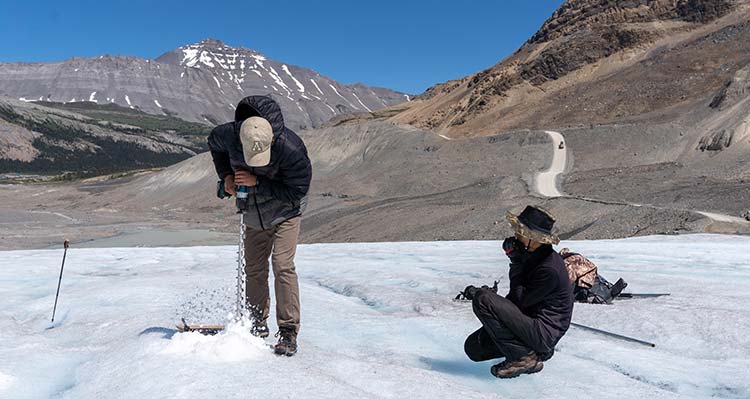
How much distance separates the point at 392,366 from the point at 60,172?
14412 centimetres

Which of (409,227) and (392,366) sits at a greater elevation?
(392,366)

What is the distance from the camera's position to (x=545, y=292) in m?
4.50

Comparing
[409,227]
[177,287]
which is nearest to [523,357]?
[177,287]

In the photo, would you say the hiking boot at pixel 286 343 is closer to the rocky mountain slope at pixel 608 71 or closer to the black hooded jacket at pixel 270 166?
the black hooded jacket at pixel 270 166

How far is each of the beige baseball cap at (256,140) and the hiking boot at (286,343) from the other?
4.01 feet

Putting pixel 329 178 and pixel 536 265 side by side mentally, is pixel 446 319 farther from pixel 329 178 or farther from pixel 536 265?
pixel 329 178

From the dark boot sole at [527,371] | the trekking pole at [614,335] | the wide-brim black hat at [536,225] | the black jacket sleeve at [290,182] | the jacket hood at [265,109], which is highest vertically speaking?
the jacket hood at [265,109]

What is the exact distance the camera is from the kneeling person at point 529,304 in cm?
440

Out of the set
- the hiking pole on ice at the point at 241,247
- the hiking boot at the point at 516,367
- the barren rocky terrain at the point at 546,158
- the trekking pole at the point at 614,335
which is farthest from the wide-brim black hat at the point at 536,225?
the barren rocky terrain at the point at 546,158

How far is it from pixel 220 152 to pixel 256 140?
0.60 meters

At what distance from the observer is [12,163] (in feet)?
441

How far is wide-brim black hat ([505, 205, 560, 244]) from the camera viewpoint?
4340 millimetres

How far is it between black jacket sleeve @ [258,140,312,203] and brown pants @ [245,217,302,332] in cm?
26

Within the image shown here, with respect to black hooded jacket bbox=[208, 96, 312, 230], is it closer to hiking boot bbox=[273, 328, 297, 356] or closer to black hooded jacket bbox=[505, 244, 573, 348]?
hiking boot bbox=[273, 328, 297, 356]
